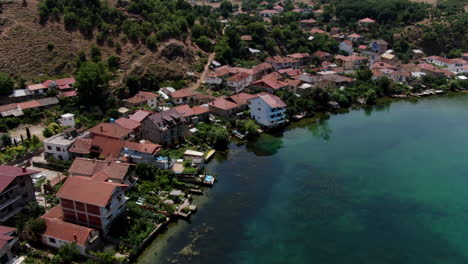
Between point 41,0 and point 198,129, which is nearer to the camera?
point 198,129

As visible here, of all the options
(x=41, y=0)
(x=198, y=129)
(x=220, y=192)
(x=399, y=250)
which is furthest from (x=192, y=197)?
(x=41, y=0)

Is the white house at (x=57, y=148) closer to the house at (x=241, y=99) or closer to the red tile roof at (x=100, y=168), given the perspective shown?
the red tile roof at (x=100, y=168)

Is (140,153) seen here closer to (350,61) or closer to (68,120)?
(68,120)

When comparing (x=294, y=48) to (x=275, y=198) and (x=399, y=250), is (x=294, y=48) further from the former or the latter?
(x=399, y=250)

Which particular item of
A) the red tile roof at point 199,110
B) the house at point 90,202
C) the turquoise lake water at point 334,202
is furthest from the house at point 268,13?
the house at point 90,202

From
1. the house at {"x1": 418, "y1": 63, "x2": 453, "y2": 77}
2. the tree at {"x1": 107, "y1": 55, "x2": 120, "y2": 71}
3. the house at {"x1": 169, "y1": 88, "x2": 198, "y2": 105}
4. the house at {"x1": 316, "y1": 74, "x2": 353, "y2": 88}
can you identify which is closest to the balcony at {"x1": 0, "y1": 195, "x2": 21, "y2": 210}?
the house at {"x1": 169, "y1": 88, "x2": 198, "y2": 105}

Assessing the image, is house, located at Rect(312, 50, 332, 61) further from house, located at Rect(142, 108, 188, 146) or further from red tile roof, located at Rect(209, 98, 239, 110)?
house, located at Rect(142, 108, 188, 146)
